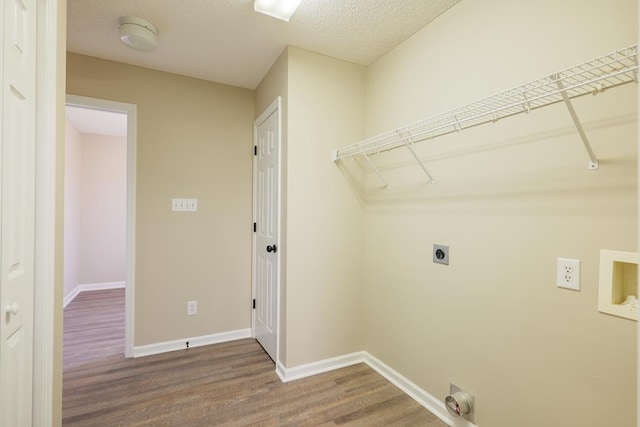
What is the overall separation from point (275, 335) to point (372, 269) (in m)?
0.94

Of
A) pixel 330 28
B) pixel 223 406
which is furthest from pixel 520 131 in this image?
pixel 223 406

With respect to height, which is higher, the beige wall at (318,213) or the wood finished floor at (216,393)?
the beige wall at (318,213)

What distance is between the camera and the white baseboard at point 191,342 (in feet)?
8.37

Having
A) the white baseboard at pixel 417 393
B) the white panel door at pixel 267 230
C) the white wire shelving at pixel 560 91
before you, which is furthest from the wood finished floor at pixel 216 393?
the white wire shelving at pixel 560 91

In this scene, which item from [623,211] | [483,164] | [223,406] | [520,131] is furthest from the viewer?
[223,406]

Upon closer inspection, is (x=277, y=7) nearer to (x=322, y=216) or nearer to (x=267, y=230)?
(x=322, y=216)

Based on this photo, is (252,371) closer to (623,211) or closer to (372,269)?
(372,269)

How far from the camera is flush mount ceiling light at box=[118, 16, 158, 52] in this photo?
1.89 meters

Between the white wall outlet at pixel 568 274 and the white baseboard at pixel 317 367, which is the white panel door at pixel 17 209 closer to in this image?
the white baseboard at pixel 317 367

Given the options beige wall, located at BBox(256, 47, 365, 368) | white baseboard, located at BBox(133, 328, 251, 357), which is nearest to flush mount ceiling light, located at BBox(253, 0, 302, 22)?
beige wall, located at BBox(256, 47, 365, 368)

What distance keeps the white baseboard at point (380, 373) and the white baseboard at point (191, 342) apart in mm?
762

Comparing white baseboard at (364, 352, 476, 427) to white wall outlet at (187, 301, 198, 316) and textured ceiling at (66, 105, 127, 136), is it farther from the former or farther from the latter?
textured ceiling at (66, 105, 127, 136)

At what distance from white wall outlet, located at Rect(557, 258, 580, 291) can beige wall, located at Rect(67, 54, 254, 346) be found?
95.4 inches

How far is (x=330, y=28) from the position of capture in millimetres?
1988
